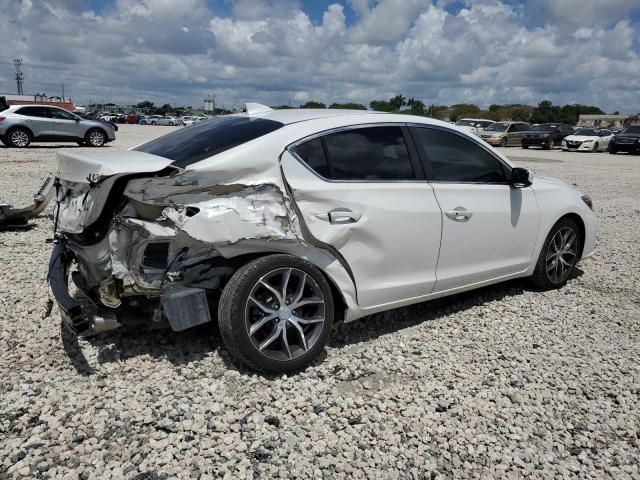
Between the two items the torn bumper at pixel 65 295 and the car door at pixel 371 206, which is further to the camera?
the car door at pixel 371 206

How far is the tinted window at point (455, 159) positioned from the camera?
3900 millimetres

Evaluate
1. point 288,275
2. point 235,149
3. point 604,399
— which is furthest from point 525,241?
point 235,149

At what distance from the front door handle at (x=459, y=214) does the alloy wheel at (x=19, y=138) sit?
19.1m

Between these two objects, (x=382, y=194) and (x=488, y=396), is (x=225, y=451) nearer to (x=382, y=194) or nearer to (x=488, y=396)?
(x=488, y=396)

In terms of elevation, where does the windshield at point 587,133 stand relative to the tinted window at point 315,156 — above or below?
above

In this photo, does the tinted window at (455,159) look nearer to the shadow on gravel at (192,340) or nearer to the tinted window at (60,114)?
the shadow on gravel at (192,340)

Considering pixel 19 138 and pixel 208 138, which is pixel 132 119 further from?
pixel 208 138

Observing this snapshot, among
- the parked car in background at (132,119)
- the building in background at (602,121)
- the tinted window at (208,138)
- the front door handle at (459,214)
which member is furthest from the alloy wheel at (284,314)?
Answer: the building in background at (602,121)

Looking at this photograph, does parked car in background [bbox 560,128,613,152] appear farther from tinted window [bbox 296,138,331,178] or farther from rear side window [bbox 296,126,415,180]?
tinted window [bbox 296,138,331,178]

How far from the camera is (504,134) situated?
2986 centimetres

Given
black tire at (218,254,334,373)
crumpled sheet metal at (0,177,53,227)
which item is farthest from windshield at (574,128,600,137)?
black tire at (218,254,334,373)

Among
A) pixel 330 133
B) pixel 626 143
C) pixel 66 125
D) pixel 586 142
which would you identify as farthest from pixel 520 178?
pixel 586 142

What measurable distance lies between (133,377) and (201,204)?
117 centimetres

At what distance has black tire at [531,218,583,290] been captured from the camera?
478 cm
